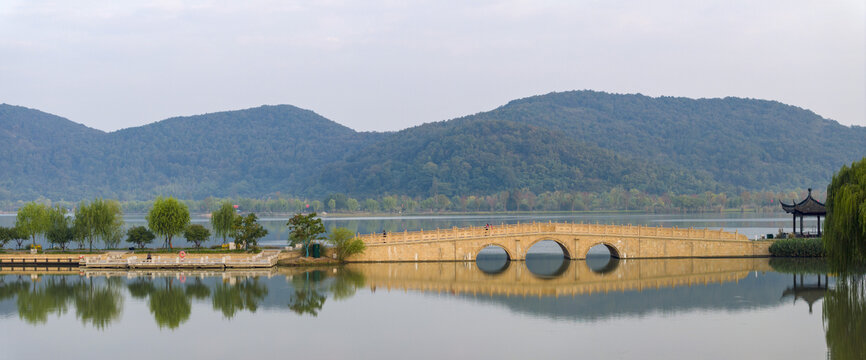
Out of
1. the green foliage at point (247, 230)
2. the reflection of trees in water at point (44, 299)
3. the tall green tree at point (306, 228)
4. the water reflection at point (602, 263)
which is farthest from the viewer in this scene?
the green foliage at point (247, 230)

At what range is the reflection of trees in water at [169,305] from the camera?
34.1m

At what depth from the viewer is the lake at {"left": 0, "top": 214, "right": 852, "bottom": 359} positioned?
28891mm

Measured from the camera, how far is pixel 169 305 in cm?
3703

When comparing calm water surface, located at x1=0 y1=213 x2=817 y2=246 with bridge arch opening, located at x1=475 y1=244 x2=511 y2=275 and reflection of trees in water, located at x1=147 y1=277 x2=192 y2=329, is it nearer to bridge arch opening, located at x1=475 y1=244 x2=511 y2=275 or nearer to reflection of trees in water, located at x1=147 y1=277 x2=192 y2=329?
bridge arch opening, located at x1=475 y1=244 x2=511 y2=275

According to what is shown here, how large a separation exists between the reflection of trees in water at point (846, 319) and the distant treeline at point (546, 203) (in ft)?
398

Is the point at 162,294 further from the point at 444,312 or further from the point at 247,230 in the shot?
the point at 444,312

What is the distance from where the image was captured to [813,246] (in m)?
48.9

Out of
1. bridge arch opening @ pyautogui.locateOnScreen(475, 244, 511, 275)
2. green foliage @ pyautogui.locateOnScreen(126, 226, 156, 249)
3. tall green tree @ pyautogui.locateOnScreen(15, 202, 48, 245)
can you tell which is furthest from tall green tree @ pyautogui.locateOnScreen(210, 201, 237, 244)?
bridge arch opening @ pyautogui.locateOnScreen(475, 244, 511, 275)

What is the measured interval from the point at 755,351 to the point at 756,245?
78.6ft

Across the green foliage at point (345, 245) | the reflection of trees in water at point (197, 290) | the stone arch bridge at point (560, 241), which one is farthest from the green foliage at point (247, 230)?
the reflection of trees in water at point (197, 290)

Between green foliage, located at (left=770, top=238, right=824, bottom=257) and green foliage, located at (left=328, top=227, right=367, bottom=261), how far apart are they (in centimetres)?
2287

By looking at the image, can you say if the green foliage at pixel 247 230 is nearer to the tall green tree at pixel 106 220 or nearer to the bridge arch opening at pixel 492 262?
the tall green tree at pixel 106 220

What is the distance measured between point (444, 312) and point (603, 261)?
1904cm

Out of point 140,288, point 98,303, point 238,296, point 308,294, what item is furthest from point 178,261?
point 308,294
